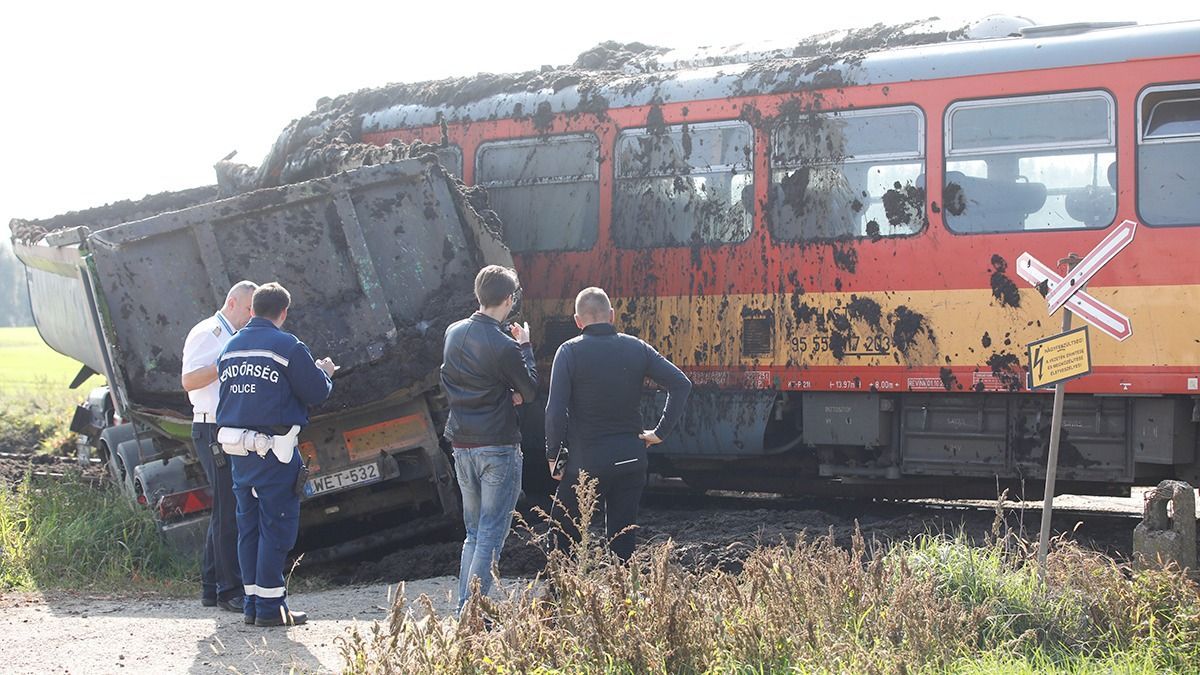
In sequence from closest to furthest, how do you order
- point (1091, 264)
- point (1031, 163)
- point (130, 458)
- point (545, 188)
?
point (1091, 264), point (1031, 163), point (130, 458), point (545, 188)

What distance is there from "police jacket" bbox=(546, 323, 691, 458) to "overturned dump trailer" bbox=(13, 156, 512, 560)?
2386 millimetres

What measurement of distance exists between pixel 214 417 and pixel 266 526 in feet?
3.10

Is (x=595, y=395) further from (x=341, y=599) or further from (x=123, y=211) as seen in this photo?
(x=123, y=211)

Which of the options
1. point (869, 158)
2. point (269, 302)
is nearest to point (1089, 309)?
point (869, 158)

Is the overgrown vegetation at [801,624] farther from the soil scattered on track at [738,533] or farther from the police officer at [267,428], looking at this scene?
the soil scattered on track at [738,533]

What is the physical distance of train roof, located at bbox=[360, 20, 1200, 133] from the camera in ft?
31.6

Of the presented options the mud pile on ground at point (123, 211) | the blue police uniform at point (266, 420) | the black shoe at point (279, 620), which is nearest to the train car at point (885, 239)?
the mud pile on ground at point (123, 211)

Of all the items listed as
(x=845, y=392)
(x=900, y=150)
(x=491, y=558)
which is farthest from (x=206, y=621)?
(x=900, y=150)

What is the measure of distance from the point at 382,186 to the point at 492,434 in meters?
3.32

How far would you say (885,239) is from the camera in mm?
10180

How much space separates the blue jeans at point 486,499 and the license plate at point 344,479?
248 centimetres

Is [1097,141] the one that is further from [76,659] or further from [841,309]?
[76,659]

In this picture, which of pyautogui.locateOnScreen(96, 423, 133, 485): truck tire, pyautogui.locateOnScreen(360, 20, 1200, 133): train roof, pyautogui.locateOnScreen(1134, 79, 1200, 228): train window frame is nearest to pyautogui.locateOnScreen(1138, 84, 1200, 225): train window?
pyautogui.locateOnScreen(1134, 79, 1200, 228): train window frame

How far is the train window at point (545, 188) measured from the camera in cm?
1140
